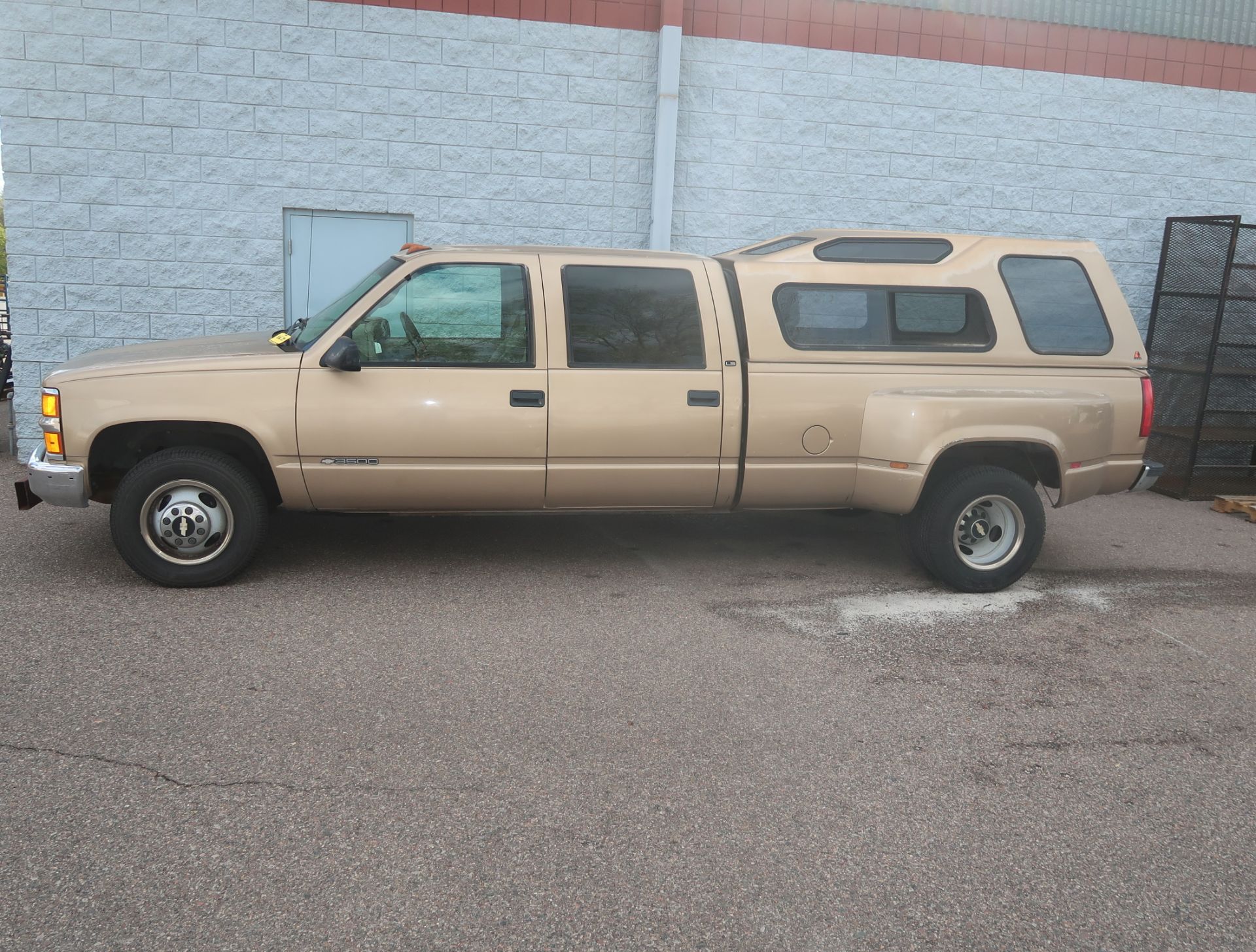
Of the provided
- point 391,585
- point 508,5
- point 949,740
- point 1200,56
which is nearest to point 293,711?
point 391,585

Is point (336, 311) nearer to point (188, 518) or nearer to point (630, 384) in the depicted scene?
point (188, 518)

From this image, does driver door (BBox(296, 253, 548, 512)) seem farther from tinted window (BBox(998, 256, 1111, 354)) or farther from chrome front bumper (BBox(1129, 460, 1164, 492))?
chrome front bumper (BBox(1129, 460, 1164, 492))

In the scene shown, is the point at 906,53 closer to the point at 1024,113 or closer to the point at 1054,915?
the point at 1024,113

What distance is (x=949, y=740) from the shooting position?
4117 millimetres

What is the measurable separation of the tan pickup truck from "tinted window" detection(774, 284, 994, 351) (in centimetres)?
1


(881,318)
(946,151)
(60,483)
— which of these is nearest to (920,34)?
(946,151)

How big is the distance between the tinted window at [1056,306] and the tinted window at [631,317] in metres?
1.98

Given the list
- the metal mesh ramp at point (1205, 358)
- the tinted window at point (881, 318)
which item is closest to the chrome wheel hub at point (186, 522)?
the tinted window at point (881, 318)

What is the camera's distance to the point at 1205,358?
1002cm

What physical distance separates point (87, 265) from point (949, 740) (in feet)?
27.3

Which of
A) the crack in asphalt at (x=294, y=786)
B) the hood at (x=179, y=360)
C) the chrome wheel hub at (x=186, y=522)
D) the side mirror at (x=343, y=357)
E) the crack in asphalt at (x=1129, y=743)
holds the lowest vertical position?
the crack in asphalt at (x=294, y=786)

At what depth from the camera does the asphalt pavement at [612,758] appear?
9.57ft

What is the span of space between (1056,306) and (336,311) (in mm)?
4329

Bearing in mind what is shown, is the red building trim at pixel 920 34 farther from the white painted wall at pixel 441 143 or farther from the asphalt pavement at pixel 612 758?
the asphalt pavement at pixel 612 758
